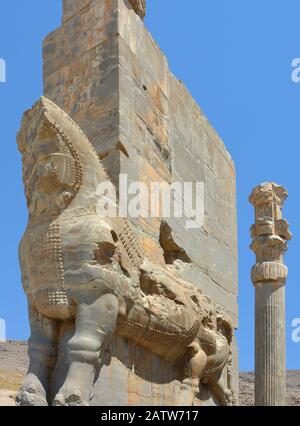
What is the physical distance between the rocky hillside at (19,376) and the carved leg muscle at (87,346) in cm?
808

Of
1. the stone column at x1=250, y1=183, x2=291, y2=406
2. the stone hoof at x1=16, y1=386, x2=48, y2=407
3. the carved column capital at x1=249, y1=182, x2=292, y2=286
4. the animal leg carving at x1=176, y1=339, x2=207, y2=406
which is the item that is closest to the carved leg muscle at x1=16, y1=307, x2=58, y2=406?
the stone hoof at x1=16, y1=386, x2=48, y2=407

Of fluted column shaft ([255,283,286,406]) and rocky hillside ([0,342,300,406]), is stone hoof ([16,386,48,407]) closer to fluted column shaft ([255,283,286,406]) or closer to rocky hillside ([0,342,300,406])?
fluted column shaft ([255,283,286,406])

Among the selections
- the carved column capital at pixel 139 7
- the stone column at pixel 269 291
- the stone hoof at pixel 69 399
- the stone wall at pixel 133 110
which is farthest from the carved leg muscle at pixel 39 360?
the stone column at pixel 269 291

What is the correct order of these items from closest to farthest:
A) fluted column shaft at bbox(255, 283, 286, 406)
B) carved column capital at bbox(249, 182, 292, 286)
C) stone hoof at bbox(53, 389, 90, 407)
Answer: stone hoof at bbox(53, 389, 90, 407), fluted column shaft at bbox(255, 283, 286, 406), carved column capital at bbox(249, 182, 292, 286)

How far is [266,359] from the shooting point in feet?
35.3

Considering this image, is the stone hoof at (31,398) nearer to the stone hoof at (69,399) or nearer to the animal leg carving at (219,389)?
the stone hoof at (69,399)

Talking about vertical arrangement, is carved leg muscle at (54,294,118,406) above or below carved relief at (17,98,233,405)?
below

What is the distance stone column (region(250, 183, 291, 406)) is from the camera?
10.7m

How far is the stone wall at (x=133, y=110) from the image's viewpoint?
6.51 metres

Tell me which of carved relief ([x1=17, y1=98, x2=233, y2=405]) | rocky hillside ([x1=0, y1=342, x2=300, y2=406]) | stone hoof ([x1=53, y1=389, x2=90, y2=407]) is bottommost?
stone hoof ([x1=53, y1=389, x2=90, y2=407])

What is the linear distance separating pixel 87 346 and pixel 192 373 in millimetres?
1497

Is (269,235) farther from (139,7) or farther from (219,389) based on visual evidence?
(139,7)

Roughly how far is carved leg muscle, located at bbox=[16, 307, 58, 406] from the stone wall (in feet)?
1.25
